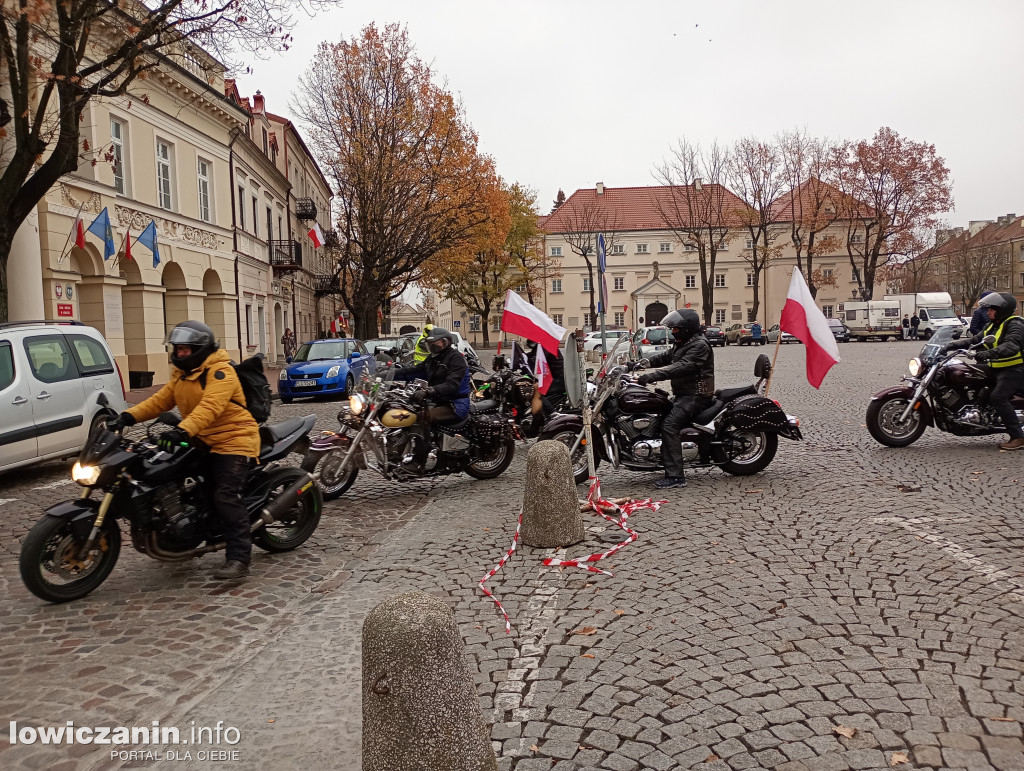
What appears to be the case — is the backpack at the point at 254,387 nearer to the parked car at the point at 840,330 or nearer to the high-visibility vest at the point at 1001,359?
the high-visibility vest at the point at 1001,359

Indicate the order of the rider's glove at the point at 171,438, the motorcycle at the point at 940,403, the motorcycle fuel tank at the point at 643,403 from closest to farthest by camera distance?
the rider's glove at the point at 171,438 → the motorcycle fuel tank at the point at 643,403 → the motorcycle at the point at 940,403

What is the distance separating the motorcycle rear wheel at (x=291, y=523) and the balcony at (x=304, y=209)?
1685 inches

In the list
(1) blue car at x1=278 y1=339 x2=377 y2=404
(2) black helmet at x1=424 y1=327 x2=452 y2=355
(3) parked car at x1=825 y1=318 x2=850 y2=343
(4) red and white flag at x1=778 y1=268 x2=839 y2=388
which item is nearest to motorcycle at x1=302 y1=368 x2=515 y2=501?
(2) black helmet at x1=424 y1=327 x2=452 y2=355

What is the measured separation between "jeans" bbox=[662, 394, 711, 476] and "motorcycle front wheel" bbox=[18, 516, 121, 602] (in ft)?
16.0

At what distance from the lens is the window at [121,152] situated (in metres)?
20.9

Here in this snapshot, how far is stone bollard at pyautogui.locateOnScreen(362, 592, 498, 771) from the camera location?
2436 millimetres

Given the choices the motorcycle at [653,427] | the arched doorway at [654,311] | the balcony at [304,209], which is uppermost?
the balcony at [304,209]

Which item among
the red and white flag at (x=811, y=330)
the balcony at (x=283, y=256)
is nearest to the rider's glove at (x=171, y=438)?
the red and white flag at (x=811, y=330)

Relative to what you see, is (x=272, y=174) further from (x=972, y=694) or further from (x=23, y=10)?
(x=972, y=694)

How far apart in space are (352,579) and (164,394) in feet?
5.95

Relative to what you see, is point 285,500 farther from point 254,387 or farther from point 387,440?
point 387,440

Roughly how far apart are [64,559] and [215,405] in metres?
1.30

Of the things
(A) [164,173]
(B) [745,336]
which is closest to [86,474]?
(A) [164,173]

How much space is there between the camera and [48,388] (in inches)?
360
